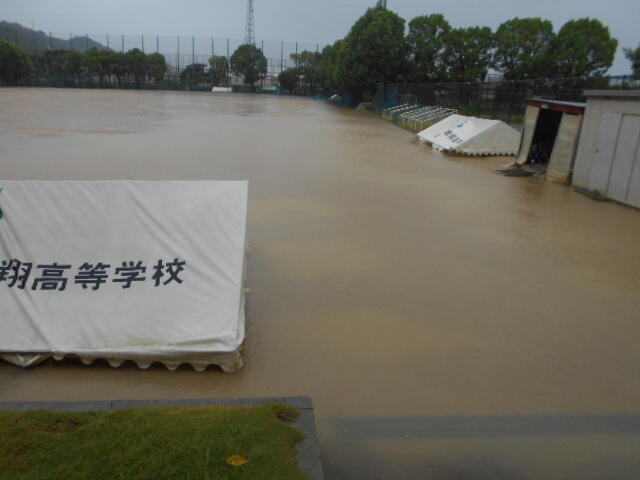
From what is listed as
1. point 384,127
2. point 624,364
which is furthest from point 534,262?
point 384,127

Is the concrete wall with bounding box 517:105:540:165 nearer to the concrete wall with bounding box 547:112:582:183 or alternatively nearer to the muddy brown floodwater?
the concrete wall with bounding box 547:112:582:183

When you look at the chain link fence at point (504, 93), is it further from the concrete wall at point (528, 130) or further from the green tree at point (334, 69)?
the green tree at point (334, 69)

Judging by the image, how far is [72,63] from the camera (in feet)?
227

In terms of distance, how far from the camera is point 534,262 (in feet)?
24.6

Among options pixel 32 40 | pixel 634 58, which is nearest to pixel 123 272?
pixel 634 58

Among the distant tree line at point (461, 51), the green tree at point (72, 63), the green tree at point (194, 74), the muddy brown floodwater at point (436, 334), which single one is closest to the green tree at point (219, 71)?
the green tree at point (194, 74)

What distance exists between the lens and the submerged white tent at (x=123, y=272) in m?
4.35

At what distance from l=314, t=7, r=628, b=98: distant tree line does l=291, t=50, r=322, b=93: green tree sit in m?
28.1

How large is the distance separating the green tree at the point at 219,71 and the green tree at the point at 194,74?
49.4 inches

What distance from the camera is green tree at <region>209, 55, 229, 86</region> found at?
79875mm

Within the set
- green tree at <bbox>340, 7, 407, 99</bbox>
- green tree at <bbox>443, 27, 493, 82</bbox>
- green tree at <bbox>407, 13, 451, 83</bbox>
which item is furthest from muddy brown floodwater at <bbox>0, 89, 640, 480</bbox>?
green tree at <bbox>340, 7, 407, 99</bbox>

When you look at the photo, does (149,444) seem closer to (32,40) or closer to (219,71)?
(219,71)

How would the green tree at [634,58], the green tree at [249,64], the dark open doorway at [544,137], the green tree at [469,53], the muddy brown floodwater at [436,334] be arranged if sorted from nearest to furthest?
the muddy brown floodwater at [436,334] < the dark open doorway at [544,137] < the green tree at [634,58] < the green tree at [469,53] < the green tree at [249,64]

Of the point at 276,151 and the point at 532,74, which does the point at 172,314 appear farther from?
the point at 532,74
